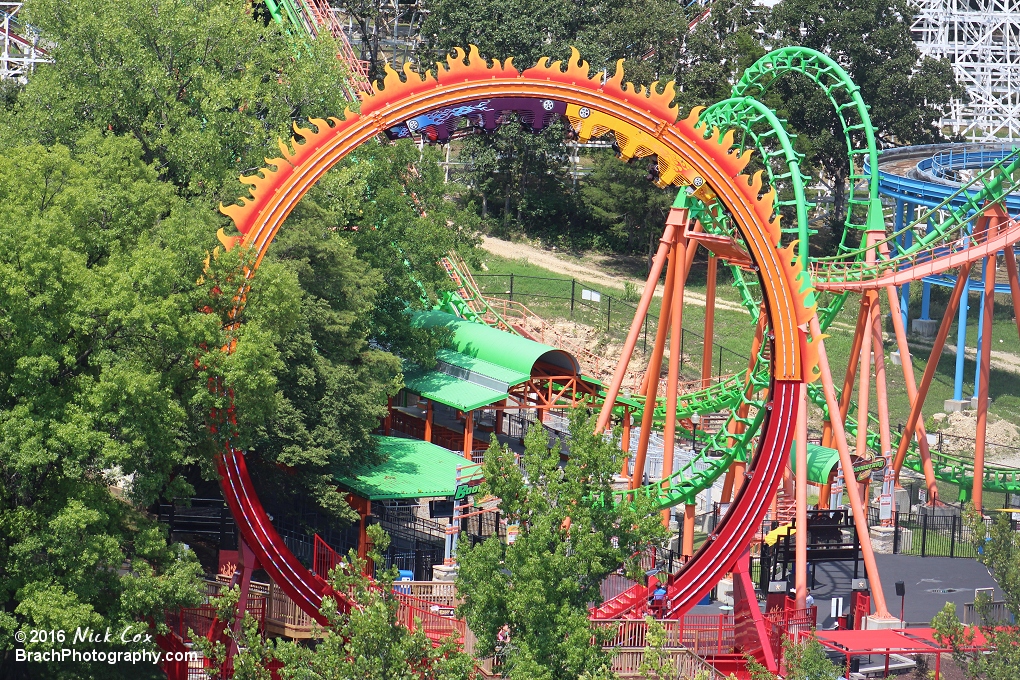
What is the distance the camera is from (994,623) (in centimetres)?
2573

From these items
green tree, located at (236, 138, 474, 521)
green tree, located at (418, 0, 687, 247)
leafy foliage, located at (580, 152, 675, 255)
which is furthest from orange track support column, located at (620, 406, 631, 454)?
green tree, located at (418, 0, 687, 247)

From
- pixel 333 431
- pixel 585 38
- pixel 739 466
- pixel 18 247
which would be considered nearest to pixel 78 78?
pixel 333 431

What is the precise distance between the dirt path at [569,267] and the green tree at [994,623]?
30.8 metres

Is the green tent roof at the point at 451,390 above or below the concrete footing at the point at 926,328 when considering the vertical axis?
below

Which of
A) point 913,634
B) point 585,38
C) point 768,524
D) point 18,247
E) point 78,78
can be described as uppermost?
point 585,38

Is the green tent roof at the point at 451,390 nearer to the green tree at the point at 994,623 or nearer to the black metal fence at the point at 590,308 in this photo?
the black metal fence at the point at 590,308

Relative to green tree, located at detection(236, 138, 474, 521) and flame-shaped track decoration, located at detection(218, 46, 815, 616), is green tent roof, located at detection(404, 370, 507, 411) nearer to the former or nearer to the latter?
green tree, located at detection(236, 138, 474, 521)

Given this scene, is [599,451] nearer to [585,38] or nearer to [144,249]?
[144,249]

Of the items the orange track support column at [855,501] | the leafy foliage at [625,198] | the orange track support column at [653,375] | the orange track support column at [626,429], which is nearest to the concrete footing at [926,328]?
the leafy foliage at [625,198]

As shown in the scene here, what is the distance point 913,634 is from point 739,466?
7358mm

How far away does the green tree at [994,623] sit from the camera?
2402 cm

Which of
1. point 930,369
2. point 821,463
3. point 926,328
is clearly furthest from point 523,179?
point 821,463

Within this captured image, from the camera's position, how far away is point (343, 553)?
109 feet

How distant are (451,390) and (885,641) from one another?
44.9 feet
